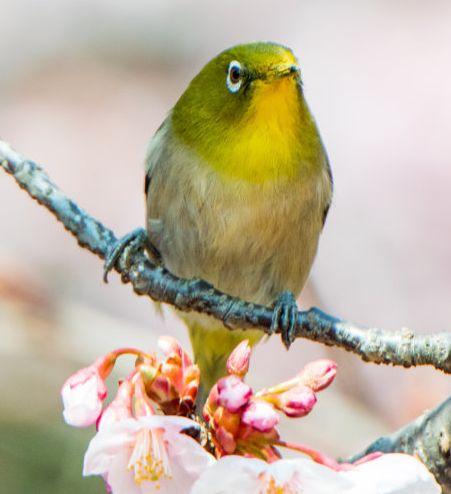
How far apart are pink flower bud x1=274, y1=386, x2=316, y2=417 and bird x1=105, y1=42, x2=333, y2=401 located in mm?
888

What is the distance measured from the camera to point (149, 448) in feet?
7.34

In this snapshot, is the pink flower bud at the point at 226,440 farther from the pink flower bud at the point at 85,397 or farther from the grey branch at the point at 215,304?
the grey branch at the point at 215,304

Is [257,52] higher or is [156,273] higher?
[257,52]

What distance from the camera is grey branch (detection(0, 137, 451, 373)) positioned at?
2516mm

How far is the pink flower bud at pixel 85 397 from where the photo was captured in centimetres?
224

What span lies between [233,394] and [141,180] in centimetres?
421

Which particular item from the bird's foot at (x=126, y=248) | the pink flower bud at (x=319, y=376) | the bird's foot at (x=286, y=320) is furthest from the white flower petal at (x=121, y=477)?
the bird's foot at (x=126, y=248)

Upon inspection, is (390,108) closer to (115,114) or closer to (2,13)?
(115,114)

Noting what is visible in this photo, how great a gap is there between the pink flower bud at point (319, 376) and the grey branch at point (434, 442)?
0.29 metres

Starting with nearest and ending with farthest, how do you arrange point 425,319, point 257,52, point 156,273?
point 156,273 < point 257,52 < point 425,319

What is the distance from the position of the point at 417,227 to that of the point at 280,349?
98cm

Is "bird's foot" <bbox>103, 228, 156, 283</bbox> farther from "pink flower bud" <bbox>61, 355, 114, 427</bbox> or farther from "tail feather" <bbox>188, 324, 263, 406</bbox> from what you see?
"pink flower bud" <bbox>61, 355, 114, 427</bbox>

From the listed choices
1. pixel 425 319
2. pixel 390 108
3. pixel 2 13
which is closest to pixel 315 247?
pixel 425 319

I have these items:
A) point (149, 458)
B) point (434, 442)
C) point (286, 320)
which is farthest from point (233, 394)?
point (286, 320)
